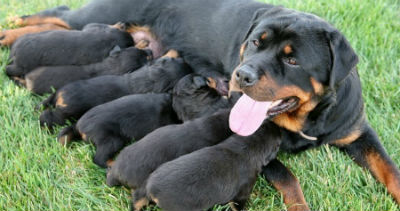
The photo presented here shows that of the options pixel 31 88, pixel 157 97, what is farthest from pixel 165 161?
pixel 31 88

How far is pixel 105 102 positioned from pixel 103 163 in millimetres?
589

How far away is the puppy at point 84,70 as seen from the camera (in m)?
3.40

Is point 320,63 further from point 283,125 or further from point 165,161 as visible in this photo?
point 165,161

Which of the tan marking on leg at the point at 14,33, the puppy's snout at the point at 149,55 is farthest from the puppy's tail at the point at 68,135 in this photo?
the tan marking on leg at the point at 14,33

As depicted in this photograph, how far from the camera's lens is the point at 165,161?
2424mm

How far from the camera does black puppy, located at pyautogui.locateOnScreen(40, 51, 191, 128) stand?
3.05m

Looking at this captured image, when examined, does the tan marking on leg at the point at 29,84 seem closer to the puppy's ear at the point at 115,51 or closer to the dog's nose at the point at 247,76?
the puppy's ear at the point at 115,51

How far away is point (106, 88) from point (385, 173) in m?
→ 2.10

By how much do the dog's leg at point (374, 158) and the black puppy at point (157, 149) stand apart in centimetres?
98

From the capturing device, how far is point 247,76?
2426 mm

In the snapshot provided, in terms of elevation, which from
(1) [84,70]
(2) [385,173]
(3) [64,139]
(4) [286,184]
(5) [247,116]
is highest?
(5) [247,116]

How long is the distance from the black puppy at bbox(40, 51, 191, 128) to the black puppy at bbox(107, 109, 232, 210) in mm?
740

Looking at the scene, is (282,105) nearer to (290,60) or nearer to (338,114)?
(290,60)

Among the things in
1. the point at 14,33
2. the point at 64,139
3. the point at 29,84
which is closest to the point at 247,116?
the point at 64,139
